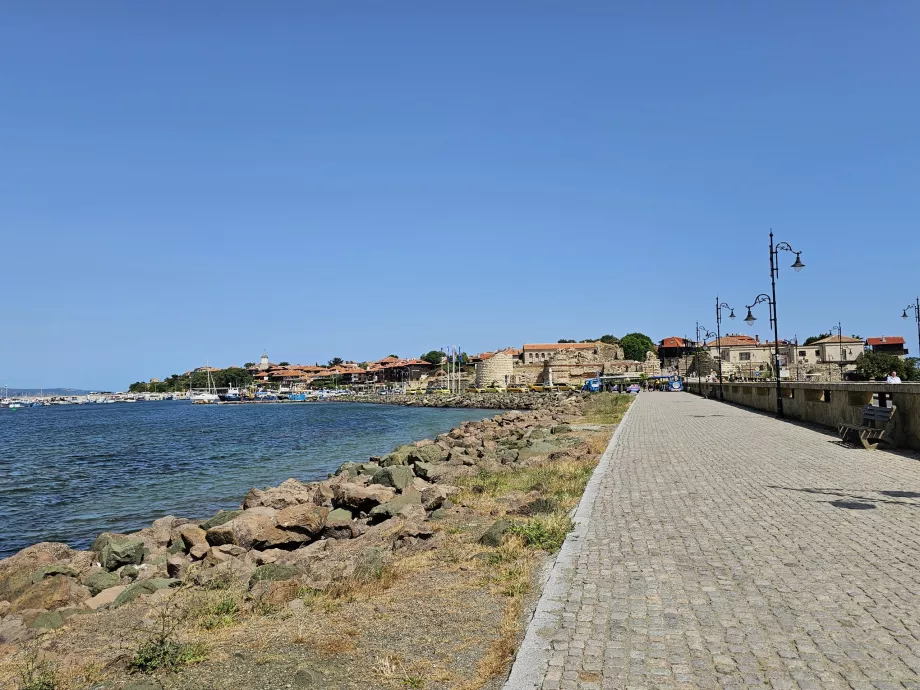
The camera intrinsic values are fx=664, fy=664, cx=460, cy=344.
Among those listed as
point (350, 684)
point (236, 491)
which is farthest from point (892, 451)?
point (236, 491)

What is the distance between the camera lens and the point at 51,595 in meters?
8.88

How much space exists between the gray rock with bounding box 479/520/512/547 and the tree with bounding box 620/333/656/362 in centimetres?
15627

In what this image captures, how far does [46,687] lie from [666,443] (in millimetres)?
15837

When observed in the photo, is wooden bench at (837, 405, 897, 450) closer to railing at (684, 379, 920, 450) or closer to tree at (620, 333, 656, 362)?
railing at (684, 379, 920, 450)

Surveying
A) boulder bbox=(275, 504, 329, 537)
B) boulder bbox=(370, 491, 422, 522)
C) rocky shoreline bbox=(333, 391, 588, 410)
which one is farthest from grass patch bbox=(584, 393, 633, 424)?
rocky shoreline bbox=(333, 391, 588, 410)

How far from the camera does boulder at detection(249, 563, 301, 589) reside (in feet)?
25.0

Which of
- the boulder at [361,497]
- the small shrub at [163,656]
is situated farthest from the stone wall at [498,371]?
the small shrub at [163,656]

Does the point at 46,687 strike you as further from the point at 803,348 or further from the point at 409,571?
the point at 803,348

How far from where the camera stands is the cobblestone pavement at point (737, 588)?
419 cm

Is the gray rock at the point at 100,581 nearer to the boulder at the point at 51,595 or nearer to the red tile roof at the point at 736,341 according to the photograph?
the boulder at the point at 51,595

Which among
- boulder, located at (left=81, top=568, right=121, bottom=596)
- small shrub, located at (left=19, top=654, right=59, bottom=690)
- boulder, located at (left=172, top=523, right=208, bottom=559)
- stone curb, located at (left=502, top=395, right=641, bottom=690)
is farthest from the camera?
boulder, located at (left=172, top=523, right=208, bottom=559)

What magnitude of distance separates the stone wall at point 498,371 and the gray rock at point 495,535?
12900 cm

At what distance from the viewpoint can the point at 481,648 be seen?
488 cm

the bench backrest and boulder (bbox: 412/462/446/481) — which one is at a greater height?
the bench backrest
